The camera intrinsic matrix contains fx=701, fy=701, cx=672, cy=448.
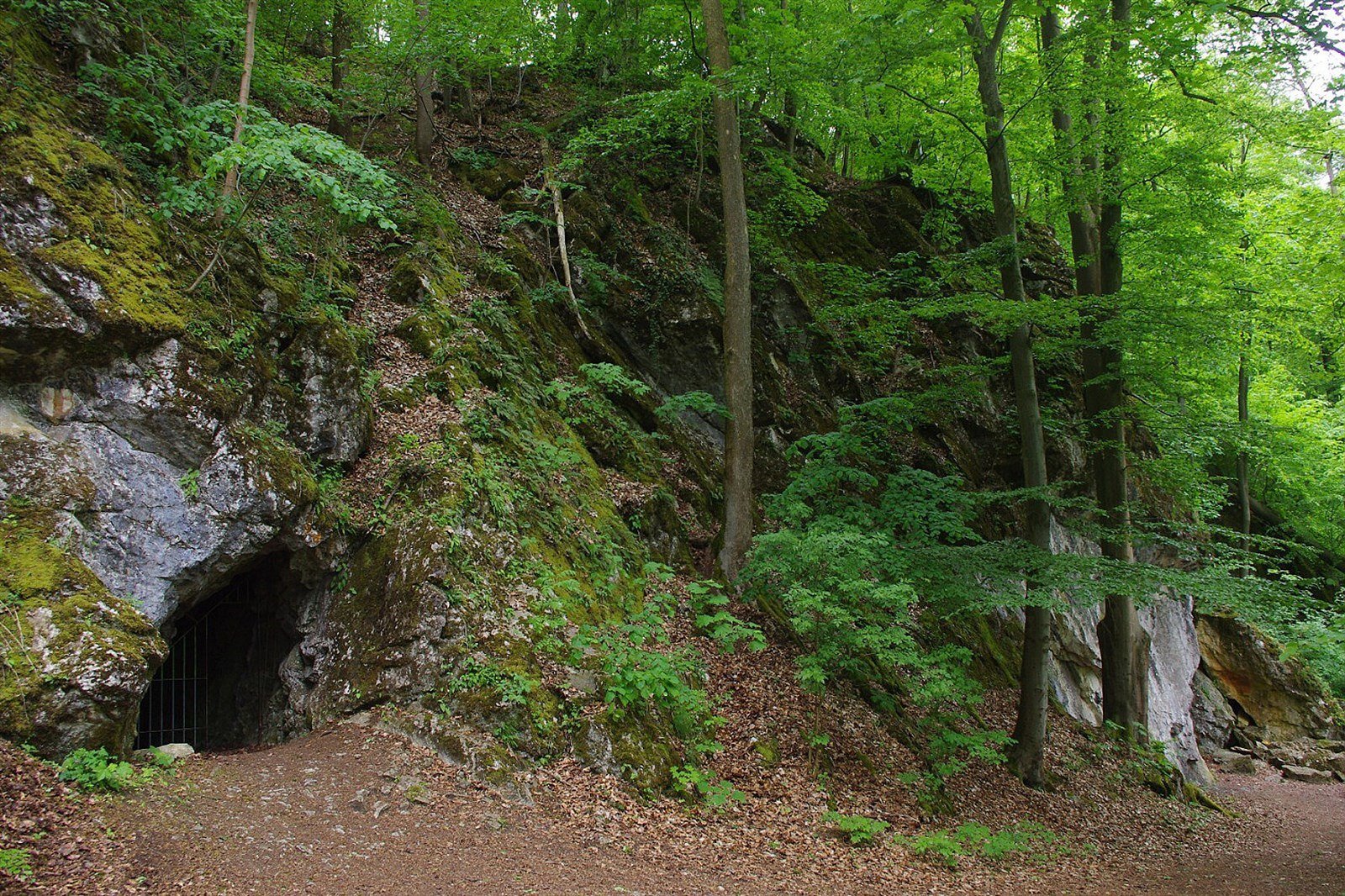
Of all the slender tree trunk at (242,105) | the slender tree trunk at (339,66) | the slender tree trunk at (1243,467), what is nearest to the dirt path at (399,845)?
the slender tree trunk at (242,105)

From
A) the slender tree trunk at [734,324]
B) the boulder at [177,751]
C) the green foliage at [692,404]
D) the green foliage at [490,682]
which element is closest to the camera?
the boulder at [177,751]

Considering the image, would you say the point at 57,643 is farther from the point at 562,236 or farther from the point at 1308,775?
the point at 1308,775

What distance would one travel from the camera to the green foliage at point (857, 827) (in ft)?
21.6

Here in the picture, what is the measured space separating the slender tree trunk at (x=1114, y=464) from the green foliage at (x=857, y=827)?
577 centimetres

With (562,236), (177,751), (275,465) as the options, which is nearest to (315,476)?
(275,465)

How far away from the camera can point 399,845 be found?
191 inches

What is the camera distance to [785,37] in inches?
436

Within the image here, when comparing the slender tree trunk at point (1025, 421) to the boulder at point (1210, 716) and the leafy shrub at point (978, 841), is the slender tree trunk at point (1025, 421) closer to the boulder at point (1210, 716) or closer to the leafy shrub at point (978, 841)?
the leafy shrub at point (978, 841)

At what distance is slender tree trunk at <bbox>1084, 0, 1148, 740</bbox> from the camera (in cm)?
1012

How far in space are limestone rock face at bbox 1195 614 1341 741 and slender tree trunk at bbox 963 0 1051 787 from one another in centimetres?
1071

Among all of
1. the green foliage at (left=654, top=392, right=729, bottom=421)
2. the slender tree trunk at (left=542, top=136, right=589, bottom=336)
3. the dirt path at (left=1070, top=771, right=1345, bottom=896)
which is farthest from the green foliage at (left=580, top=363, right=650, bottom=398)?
the dirt path at (left=1070, top=771, right=1345, bottom=896)

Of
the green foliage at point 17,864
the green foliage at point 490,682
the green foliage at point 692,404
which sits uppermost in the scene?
the green foliage at point 692,404

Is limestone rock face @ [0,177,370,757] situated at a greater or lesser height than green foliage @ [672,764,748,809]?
greater

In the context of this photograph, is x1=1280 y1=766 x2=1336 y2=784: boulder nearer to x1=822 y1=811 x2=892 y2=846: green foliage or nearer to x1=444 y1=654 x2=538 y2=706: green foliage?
x1=822 y1=811 x2=892 y2=846: green foliage
